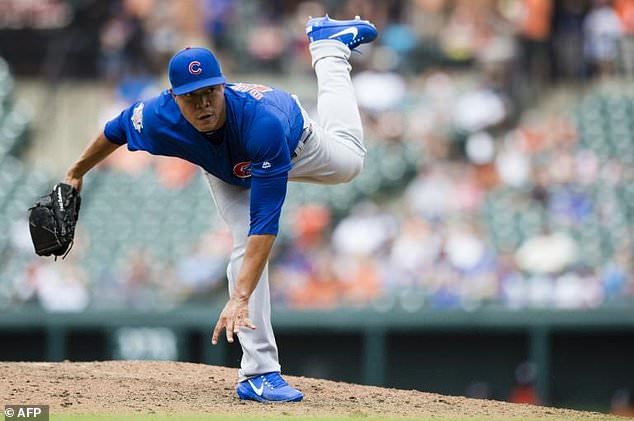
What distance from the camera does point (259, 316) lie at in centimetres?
569

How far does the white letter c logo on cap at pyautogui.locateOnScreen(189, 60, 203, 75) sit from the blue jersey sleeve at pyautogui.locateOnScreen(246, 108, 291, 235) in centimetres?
32

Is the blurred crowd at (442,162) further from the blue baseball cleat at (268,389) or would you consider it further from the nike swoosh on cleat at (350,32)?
the blue baseball cleat at (268,389)

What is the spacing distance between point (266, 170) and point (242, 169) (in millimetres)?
292

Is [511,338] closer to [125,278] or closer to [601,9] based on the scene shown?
[125,278]

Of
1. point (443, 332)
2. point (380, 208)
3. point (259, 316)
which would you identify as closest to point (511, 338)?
point (443, 332)

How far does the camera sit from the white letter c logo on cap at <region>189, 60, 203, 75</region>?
525 centimetres

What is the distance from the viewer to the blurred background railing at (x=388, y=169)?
34.8ft

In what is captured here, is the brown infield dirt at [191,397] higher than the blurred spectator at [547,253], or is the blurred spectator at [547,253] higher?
the blurred spectator at [547,253]

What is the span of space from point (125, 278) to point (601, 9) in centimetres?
541

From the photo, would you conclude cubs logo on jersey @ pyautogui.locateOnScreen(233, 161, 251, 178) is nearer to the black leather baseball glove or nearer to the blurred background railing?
the black leather baseball glove

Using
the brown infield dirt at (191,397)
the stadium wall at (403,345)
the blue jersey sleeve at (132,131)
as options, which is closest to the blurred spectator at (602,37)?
the stadium wall at (403,345)

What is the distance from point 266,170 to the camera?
536 cm

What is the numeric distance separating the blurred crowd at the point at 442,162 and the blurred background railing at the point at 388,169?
0.02m

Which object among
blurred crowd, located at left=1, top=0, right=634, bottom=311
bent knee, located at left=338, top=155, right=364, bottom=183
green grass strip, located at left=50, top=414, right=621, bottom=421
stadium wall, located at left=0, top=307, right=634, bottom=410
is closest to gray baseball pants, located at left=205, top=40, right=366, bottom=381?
bent knee, located at left=338, top=155, right=364, bottom=183
